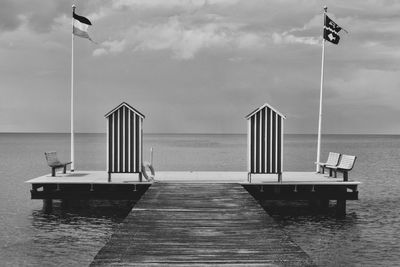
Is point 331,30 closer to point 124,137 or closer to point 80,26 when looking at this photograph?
point 124,137

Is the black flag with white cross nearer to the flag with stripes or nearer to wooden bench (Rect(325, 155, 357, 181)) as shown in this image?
wooden bench (Rect(325, 155, 357, 181))

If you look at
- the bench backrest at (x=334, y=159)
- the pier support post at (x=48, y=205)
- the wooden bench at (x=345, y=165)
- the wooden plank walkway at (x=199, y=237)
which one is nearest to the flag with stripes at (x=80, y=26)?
the pier support post at (x=48, y=205)

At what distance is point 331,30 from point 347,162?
7578 mm

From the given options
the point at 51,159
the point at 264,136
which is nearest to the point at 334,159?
the point at 264,136

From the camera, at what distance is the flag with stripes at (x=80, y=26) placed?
80.1 feet

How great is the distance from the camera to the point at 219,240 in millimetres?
10359

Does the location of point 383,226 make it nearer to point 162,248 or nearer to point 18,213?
point 162,248

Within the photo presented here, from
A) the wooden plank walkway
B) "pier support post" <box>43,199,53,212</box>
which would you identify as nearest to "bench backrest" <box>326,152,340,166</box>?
the wooden plank walkway

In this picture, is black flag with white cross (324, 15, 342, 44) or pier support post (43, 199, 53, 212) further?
black flag with white cross (324, 15, 342, 44)

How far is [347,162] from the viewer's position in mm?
20547

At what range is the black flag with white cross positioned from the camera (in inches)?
979

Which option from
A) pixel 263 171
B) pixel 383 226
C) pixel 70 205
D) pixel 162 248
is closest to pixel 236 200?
pixel 263 171

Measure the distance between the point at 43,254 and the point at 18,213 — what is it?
873 centimetres

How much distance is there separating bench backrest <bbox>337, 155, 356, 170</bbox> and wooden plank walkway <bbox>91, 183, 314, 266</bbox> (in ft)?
20.6
